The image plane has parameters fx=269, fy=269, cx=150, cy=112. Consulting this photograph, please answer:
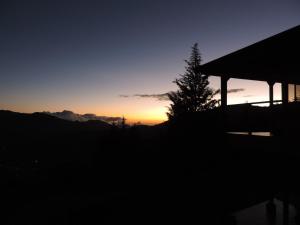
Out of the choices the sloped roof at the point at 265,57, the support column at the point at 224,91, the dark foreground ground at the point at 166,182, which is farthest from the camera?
the support column at the point at 224,91

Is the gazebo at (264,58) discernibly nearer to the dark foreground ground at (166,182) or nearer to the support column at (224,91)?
the support column at (224,91)

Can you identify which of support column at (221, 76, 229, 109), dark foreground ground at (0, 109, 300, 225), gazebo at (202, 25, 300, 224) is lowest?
dark foreground ground at (0, 109, 300, 225)

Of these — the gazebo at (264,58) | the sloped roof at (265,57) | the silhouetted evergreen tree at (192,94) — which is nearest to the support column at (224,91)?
the gazebo at (264,58)

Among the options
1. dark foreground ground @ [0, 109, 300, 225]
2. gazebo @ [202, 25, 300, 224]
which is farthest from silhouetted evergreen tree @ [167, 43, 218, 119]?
gazebo @ [202, 25, 300, 224]

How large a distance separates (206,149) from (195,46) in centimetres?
2571

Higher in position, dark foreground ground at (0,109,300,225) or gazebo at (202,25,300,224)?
Answer: gazebo at (202,25,300,224)

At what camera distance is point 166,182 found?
8328mm

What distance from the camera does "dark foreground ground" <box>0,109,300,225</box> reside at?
634cm

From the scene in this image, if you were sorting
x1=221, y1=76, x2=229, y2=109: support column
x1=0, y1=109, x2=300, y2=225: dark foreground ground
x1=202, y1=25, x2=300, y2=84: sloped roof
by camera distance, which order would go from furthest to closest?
x1=221, y1=76, x2=229, y2=109: support column → x1=202, y1=25, x2=300, y2=84: sloped roof → x1=0, y1=109, x2=300, y2=225: dark foreground ground

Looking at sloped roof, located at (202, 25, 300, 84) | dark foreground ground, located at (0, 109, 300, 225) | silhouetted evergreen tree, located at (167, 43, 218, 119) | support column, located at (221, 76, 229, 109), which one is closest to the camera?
dark foreground ground, located at (0, 109, 300, 225)

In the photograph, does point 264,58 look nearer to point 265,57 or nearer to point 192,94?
point 265,57

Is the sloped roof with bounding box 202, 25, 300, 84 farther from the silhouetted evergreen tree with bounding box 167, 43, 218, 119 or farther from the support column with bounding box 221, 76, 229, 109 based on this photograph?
the silhouetted evergreen tree with bounding box 167, 43, 218, 119

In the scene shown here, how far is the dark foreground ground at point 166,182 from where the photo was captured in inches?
249

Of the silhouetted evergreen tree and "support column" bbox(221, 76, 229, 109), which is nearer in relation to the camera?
"support column" bbox(221, 76, 229, 109)
